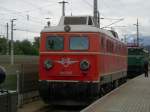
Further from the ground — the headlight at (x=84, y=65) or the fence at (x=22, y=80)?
the headlight at (x=84, y=65)

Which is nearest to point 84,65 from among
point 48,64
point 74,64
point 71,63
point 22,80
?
point 74,64

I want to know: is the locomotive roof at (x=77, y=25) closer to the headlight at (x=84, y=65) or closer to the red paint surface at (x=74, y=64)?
the red paint surface at (x=74, y=64)

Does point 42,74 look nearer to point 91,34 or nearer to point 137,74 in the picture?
point 91,34

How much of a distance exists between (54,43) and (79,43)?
1.01m

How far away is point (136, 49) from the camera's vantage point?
43656 millimetres

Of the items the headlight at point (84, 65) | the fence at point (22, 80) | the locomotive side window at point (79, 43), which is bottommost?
the fence at point (22, 80)

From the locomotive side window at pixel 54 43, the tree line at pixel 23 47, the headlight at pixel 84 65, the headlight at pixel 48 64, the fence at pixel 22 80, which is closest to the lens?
the fence at pixel 22 80

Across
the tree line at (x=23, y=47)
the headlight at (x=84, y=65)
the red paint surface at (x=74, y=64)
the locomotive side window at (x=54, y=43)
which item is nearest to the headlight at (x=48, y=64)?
the red paint surface at (x=74, y=64)

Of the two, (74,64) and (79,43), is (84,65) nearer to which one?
(74,64)

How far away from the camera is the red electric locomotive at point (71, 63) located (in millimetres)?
17909

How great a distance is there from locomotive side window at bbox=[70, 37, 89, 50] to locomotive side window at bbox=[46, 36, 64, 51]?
402mm

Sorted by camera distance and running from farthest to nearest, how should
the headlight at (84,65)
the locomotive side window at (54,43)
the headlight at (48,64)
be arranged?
the locomotive side window at (54,43)
the headlight at (48,64)
the headlight at (84,65)

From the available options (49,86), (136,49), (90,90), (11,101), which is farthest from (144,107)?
(136,49)

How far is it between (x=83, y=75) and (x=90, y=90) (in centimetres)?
67
